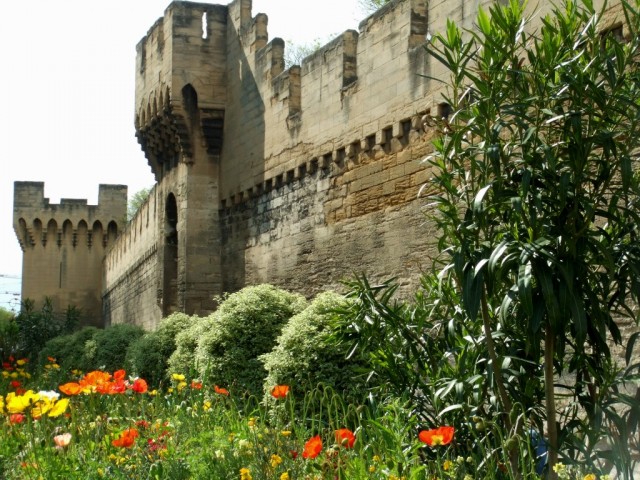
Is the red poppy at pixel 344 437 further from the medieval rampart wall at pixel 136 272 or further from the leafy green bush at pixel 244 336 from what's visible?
the medieval rampart wall at pixel 136 272

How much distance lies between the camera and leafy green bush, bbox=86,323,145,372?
14.1 meters

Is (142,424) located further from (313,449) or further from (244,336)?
(244,336)

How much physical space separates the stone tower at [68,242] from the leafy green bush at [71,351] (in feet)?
50.7

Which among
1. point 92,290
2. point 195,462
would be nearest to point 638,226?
point 195,462

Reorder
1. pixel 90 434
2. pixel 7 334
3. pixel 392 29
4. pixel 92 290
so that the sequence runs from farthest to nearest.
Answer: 1. pixel 92 290
2. pixel 7 334
3. pixel 392 29
4. pixel 90 434

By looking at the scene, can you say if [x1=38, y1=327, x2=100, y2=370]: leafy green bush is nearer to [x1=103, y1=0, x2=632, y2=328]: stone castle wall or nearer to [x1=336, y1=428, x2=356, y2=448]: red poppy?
[x1=103, y1=0, x2=632, y2=328]: stone castle wall

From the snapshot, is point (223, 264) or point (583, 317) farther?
point (223, 264)

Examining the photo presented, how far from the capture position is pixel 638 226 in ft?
15.2

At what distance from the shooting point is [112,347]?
14.4 m

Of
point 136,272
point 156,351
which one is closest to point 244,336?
point 156,351

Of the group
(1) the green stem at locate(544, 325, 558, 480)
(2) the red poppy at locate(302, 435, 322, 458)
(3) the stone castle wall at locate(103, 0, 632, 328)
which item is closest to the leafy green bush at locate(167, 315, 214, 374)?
(3) the stone castle wall at locate(103, 0, 632, 328)

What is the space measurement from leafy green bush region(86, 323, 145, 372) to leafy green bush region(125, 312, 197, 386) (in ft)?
4.06

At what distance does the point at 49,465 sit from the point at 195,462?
2.58 feet

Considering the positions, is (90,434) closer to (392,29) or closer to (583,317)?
(583,317)
